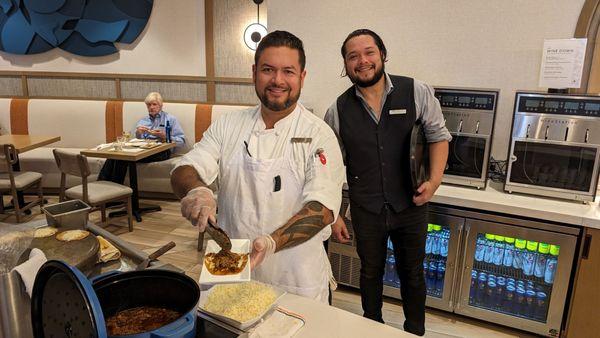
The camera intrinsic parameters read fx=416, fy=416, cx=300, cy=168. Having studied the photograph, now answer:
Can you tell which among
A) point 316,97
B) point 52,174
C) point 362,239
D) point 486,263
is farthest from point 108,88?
point 486,263

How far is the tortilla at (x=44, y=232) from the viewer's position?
127 cm

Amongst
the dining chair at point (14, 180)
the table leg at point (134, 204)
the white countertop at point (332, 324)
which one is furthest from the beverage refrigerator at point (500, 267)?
the dining chair at point (14, 180)

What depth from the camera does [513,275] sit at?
257 centimetres

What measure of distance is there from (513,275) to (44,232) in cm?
251

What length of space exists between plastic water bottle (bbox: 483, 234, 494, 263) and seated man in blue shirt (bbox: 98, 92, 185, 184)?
11.6 feet

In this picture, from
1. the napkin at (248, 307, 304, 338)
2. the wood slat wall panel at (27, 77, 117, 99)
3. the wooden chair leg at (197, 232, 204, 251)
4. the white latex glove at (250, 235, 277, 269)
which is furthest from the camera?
the wood slat wall panel at (27, 77, 117, 99)

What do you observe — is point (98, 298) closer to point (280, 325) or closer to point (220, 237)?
point (220, 237)

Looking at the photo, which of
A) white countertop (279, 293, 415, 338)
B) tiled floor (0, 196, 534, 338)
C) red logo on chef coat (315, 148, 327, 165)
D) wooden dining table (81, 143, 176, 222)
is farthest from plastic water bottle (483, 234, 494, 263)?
wooden dining table (81, 143, 176, 222)

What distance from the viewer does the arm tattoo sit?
1302 mm

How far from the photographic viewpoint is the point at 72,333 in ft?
2.38

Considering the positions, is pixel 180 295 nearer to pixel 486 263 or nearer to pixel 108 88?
pixel 486 263

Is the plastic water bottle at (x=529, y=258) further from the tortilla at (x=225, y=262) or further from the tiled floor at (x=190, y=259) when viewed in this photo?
the tortilla at (x=225, y=262)

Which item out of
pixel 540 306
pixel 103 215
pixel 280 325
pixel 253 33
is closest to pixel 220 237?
pixel 280 325

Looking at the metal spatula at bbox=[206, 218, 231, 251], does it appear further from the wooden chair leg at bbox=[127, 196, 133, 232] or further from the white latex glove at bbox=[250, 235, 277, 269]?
the wooden chair leg at bbox=[127, 196, 133, 232]
